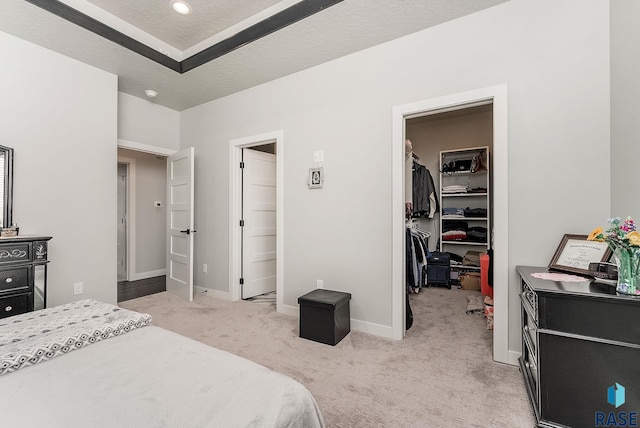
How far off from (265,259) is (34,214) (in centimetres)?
246

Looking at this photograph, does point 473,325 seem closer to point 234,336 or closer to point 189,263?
point 234,336

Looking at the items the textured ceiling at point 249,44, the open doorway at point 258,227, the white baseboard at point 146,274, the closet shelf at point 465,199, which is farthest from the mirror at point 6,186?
the closet shelf at point 465,199

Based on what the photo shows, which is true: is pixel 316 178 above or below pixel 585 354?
above

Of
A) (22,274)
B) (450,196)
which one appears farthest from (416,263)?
(22,274)

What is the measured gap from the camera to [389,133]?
105 inches

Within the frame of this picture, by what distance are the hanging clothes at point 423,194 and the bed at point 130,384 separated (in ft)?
13.7

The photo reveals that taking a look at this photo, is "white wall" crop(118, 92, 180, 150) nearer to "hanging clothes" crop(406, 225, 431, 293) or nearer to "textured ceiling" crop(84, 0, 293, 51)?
"textured ceiling" crop(84, 0, 293, 51)

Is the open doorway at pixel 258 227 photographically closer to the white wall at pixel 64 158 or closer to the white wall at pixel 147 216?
the white wall at pixel 64 158

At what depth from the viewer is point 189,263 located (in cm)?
379

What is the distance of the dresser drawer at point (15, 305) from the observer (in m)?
2.21

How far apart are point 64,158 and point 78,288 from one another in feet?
4.36

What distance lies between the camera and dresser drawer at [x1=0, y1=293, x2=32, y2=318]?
2211mm

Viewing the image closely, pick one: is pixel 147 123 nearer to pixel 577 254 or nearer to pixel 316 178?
pixel 316 178

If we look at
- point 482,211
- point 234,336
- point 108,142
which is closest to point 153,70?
point 108,142
